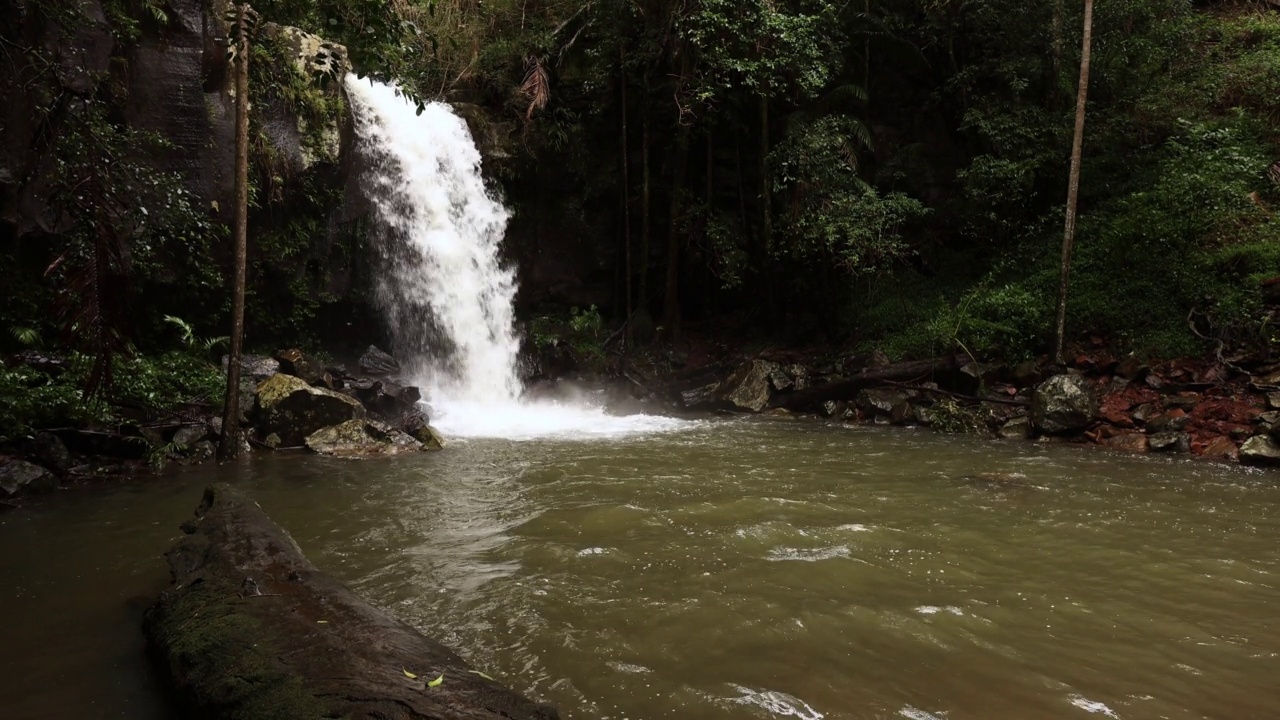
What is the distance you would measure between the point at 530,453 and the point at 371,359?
5175 mm

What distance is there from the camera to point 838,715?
9.02 feet

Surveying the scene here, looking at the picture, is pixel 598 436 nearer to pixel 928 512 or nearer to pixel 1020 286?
pixel 928 512

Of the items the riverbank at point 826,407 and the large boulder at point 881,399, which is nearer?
the riverbank at point 826,407

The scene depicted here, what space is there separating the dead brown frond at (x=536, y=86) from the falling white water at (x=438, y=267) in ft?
5.69

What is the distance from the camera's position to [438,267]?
13469 millimetres

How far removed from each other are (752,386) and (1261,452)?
23.9 feet

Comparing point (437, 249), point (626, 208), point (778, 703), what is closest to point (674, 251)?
point (626, 208)

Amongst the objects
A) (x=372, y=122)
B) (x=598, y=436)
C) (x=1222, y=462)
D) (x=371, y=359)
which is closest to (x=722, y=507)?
(x=598, y=436)

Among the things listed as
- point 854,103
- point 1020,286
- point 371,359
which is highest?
point 854,103

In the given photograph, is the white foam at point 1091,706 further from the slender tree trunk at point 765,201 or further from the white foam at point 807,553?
the slender tree trunk at point 765,201

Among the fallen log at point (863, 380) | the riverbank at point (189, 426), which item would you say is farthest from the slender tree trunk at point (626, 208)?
the riverbank at point (189, 426)

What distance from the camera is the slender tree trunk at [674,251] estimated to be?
1530cm

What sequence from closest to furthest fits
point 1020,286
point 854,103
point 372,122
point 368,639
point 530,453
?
point 368,639 < point 530,453 < point 1020,286 < point 372,122 < point 854,103

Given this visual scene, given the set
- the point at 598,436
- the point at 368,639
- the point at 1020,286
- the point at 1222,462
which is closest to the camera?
the point at 368,639
